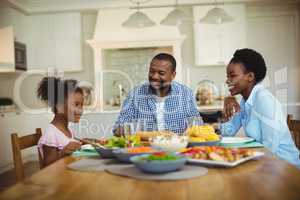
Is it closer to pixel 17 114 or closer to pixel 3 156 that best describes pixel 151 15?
pixel 17 114

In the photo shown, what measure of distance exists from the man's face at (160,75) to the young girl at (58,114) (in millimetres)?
463

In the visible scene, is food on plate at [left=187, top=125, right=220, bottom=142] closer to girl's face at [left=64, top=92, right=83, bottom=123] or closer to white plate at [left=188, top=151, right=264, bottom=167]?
white plate at [left=188, top=151, right=264, bottom=167]

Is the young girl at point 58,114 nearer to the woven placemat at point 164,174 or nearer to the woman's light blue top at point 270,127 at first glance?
the woven placemat at point 164,174

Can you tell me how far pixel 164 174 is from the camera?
Result: 1.10 metres

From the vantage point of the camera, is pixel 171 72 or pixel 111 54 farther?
pixel 111 54

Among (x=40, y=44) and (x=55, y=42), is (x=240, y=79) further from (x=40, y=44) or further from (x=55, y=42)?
(x=40, y=44)

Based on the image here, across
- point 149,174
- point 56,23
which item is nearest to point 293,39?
point 56,23

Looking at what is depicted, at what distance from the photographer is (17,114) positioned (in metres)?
5.05

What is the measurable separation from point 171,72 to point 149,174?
133 centimetres

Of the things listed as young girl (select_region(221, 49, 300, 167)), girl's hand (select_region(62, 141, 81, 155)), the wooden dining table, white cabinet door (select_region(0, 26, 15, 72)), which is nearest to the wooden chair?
girl's hand (select_region(62, 141, 81, 155))

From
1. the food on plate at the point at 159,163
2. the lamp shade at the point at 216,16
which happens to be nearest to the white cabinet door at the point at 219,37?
the lamp shade at the point at 216,16

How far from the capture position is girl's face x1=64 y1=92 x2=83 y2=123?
2.15 meters

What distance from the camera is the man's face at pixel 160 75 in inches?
91.2

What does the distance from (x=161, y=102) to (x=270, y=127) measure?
2.61 ft
